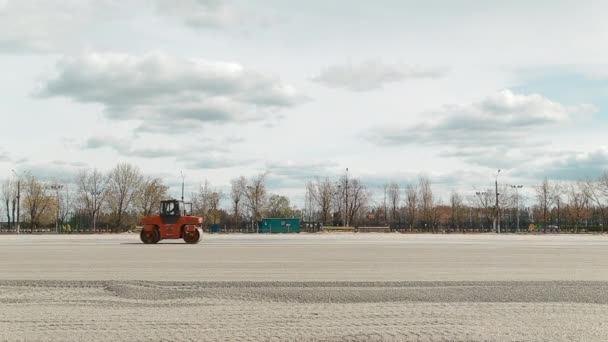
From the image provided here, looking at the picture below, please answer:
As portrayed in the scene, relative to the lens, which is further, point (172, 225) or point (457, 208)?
point (457, 208)

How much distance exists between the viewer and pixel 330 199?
349 ft

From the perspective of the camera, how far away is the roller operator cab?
36625 mm

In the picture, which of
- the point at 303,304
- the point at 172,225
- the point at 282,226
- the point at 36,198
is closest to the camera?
the point at 303,304

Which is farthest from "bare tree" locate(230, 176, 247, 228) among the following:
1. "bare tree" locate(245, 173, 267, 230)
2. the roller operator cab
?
the roller operator cab

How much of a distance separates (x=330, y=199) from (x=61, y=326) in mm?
96955

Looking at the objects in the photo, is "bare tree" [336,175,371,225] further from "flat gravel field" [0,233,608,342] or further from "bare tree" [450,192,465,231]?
"flat gravel field" [0,233,608,342]

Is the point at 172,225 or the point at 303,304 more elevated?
the point at 172,225

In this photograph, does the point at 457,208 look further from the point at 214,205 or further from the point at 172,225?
the point at 172,225

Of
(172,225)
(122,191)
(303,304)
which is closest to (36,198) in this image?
(122,191)

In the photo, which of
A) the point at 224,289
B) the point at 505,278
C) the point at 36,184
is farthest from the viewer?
the point at 36,184

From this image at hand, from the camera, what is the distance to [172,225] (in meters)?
36.9

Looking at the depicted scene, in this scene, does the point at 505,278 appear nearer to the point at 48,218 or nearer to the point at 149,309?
the point at 149,309

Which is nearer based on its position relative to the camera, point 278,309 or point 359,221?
point 278,309

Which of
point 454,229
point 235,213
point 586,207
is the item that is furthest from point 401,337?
point 586,207
